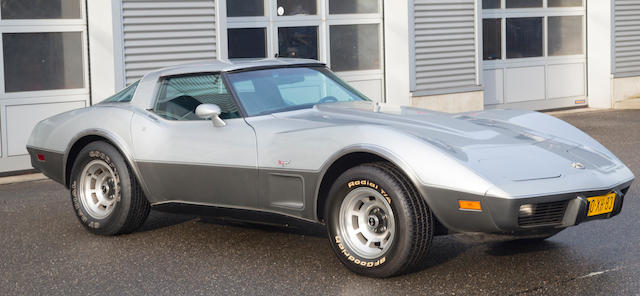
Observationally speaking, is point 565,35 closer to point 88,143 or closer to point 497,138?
point 88,143

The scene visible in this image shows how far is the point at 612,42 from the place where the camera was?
1716 centimetres

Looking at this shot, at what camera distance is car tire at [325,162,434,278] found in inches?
203

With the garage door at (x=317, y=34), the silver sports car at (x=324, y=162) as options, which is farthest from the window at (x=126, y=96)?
the garage door at (x=317, y=34)

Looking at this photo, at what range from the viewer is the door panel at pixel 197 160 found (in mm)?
6035

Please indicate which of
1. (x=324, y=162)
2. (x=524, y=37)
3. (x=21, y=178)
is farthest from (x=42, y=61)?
(x=524, y=37)

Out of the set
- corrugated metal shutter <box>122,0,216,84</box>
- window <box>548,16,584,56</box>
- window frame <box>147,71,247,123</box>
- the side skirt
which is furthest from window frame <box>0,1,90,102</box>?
window <box>548,16,584,56</box>

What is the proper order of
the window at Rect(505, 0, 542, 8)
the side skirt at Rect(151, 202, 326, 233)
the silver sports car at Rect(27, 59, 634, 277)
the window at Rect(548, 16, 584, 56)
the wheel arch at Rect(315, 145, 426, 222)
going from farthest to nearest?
the window at Rect(548, 16, 584, 56) < the window at Rect(505, 0, 542, 8) < the side skirt at Rect(151, 202, 326, 233) < the wheel arch at Rect(315, 145, 426, 222) < the silver sports car at Rect(27, 59, 634, 277)

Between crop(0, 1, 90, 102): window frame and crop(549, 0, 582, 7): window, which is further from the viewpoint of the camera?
crop(549, 0, 582, 7): window

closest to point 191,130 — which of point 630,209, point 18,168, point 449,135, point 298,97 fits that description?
point 298,97

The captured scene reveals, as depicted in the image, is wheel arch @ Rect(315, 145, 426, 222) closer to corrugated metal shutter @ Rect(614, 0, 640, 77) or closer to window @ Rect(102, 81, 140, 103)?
window @ Rect(102, 81, 140, 103)

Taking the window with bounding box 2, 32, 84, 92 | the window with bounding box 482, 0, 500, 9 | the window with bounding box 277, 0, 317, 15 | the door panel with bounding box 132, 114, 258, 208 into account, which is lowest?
the door panel with bounding box 132, 114, 258, 208

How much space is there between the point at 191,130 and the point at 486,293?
240 centimetres

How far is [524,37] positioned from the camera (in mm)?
16750

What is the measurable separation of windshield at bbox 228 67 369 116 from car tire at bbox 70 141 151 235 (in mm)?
1076
